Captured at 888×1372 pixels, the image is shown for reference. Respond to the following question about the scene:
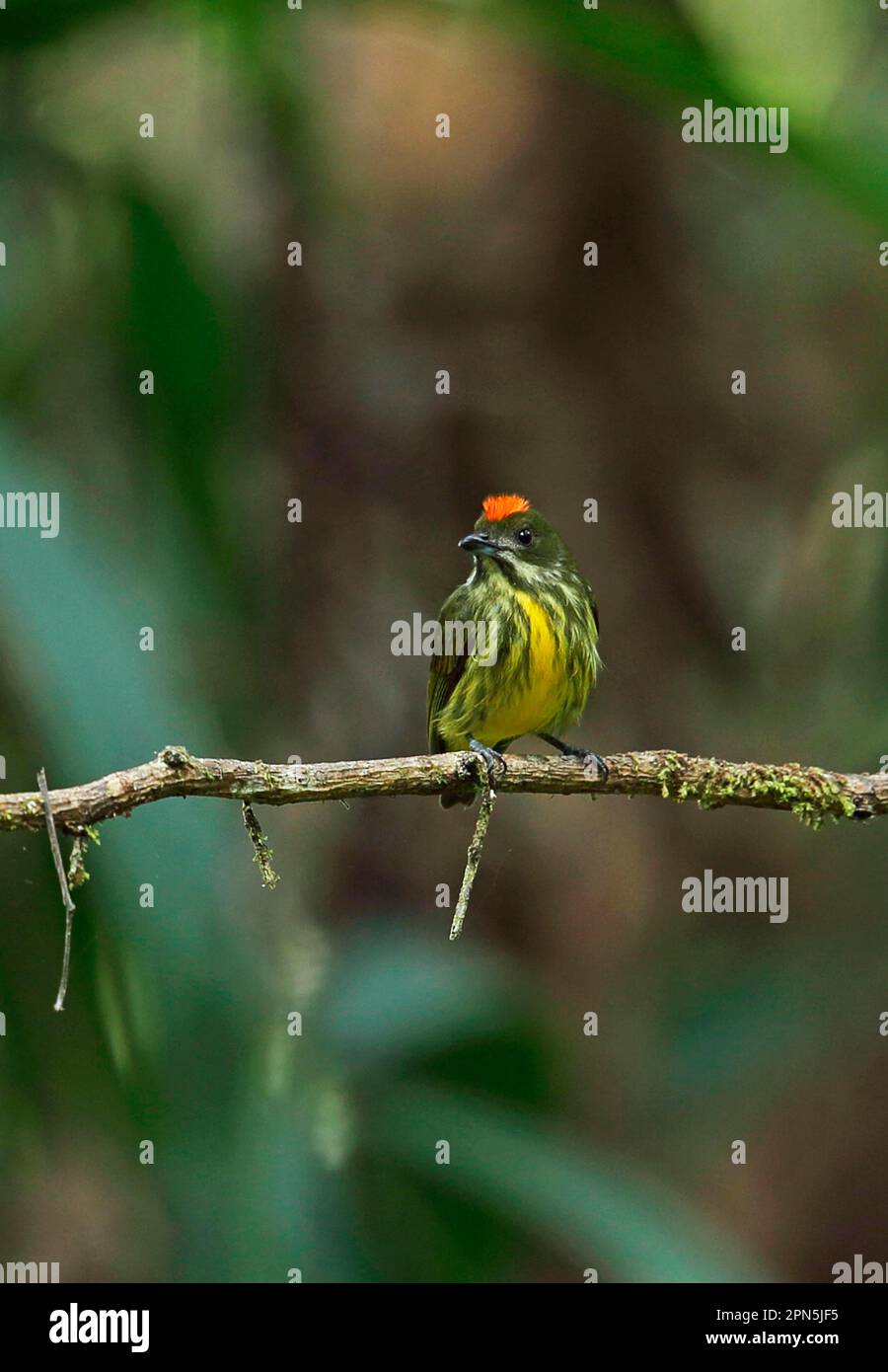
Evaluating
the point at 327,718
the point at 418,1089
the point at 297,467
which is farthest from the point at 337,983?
the point at 297,467

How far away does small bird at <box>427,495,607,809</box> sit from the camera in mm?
5074

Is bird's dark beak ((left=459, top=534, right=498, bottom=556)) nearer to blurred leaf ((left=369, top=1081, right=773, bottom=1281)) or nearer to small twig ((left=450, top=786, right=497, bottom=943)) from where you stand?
small twig ((left=450, top=786, right=497, bottom=943))

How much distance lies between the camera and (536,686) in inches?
199

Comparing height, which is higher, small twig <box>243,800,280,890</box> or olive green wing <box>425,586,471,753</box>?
olive green wing <box>425,586,471,753</box>

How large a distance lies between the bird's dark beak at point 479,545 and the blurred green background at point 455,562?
0.66m

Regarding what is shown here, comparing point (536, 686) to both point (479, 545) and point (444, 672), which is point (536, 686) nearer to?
point (444, 672)

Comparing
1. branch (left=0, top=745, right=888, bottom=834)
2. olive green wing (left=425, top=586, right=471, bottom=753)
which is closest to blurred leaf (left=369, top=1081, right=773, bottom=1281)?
olive green wing (left=425, top=586, right=471, bottom=753)

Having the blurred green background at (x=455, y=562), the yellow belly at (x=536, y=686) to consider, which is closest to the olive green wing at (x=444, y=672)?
the yellow belly at (x=536, y=686)

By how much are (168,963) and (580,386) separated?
339 cm

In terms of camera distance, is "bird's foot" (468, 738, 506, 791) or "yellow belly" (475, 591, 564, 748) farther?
"yellow belly" (475, 591, 564, 748)

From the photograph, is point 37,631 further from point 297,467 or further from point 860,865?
point 860,865

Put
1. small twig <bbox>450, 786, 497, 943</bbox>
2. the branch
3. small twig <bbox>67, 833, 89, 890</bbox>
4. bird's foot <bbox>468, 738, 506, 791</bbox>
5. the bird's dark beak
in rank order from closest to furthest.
Answer: the branch < small twig <bbox>67, 833, 89, 890</bbox> < small twig <bbox>450, 786, 497, 943</bbox> < bird's foot <bbox>468, 738, 506, 791</bbox> < the bird's dark beak

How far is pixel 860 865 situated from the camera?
6762mm

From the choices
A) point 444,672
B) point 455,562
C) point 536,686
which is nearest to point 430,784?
point 536,686
